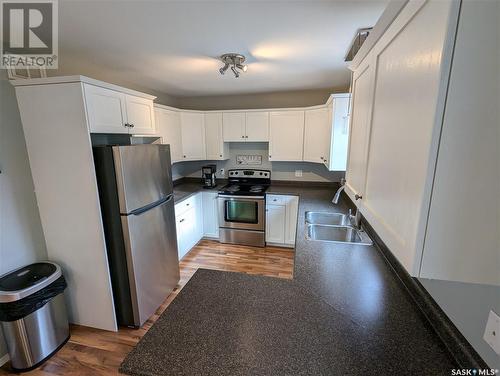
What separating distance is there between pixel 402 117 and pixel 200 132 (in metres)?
3.29

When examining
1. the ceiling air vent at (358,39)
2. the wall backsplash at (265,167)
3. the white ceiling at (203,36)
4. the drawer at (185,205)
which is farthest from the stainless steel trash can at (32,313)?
the ceiling air vent at (358,39)

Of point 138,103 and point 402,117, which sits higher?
point 138,103

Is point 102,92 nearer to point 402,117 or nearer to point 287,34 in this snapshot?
point 287,34

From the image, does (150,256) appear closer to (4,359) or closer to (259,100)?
(4,359)

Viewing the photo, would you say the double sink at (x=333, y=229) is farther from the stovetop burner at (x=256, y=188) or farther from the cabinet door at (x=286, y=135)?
the cabinet door at (x=286, y=135)

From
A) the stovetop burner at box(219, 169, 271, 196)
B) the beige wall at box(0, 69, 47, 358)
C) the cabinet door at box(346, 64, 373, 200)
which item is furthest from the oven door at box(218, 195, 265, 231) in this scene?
the beige wall at box(0, 69, 47, 358)

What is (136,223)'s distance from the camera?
1843 mm

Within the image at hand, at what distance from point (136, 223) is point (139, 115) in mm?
1064

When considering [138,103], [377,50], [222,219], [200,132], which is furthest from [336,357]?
[200,132]

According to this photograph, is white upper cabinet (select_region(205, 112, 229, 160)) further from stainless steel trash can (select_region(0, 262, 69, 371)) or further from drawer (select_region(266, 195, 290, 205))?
stainless steel trash can (select_region(0, 262, 69, 371))

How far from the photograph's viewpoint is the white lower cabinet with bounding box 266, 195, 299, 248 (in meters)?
3.25

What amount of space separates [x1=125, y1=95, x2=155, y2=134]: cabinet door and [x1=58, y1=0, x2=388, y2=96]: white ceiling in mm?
340

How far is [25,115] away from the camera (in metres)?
1.62

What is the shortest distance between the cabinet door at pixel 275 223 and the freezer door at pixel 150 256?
4.81 ft
